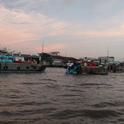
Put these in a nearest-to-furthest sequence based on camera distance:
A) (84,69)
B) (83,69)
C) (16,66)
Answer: (16,66) < (83,69) < (84,69)

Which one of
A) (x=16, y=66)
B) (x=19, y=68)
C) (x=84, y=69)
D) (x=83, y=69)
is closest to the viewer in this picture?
(x=16, y=66)

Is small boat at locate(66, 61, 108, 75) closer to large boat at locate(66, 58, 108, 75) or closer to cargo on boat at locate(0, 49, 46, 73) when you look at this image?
large boat at locate(66, 58, 108, 75)

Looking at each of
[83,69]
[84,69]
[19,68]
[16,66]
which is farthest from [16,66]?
[84,69]

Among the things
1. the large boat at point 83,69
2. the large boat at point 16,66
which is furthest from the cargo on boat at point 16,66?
the large boat at point 83,69

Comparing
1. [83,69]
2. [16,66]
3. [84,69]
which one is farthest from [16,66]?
[84,69]

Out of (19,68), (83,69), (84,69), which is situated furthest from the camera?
(84,69)

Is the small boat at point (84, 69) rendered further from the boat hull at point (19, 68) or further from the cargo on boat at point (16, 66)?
the cargo on boat at point (16, 66)

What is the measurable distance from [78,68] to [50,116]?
59.1 meters

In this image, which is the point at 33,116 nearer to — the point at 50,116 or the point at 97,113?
the point at 50,116

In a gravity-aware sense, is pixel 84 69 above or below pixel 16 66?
below

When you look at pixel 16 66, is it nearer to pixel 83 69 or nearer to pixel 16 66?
pixel 16 66

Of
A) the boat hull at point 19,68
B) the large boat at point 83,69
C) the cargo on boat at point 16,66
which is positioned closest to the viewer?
the boat hull at point 19,68

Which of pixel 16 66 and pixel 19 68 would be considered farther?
pixel 19 68

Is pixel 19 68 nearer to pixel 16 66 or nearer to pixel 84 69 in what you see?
pixel 16 66
